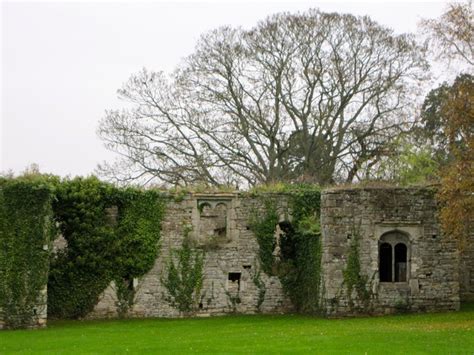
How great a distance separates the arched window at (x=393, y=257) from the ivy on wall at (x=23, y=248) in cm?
1017

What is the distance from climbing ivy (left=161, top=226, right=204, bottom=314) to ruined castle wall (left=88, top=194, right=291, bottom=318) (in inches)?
6.0

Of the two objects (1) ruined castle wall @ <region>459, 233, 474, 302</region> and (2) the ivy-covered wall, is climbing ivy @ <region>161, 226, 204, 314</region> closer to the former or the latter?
(2) the ivy-covered wall

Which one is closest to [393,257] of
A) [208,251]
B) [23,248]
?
[208,251]

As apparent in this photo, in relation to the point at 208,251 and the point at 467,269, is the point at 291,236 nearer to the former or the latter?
the point at 208,251

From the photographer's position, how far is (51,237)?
25281 mm

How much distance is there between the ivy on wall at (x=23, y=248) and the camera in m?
24.5

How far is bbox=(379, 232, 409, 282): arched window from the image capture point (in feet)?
86.1

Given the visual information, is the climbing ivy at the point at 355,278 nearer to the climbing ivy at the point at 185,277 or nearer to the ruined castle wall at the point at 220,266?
the ruined castle wall at the point at 220,266

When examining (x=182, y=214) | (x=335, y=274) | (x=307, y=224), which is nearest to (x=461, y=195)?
(x=335, y=274)

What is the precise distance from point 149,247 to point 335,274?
646 cm

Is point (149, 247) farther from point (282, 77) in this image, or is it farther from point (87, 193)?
point (282, 77)

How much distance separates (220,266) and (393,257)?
19.5 ft

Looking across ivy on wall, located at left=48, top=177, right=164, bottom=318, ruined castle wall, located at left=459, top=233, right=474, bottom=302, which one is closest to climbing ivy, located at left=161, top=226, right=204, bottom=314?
ivy on wall, located at left=48, top=177, right=164, bottom=318

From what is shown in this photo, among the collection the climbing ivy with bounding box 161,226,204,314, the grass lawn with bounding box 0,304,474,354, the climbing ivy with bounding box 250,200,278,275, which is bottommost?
the grass lawn with bounding box 0,304,474,354
